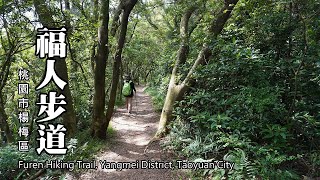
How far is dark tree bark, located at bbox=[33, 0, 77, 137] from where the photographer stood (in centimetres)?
589

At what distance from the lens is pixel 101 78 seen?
252 inches

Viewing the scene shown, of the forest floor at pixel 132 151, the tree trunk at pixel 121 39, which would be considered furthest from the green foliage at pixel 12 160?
the tree trunk at pixel 121 39

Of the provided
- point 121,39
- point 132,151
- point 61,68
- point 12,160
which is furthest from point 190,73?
point 12,160

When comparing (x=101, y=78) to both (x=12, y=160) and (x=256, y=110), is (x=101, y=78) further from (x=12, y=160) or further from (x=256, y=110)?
(x=256, y=110)

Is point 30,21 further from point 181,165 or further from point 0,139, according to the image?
point 181,165

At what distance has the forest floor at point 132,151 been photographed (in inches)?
197

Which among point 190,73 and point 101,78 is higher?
point 190,73

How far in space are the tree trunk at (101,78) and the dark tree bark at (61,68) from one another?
80cm

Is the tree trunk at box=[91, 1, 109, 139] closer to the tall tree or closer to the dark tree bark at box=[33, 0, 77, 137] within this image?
the dark tree bark at box=[33, 0, 77, 137]

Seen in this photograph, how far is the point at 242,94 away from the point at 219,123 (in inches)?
33.4

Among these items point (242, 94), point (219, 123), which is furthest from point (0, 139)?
point (242, 94)

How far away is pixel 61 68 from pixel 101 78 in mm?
1263

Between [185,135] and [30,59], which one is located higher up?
[30,59]

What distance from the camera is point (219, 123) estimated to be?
501 centimetres
